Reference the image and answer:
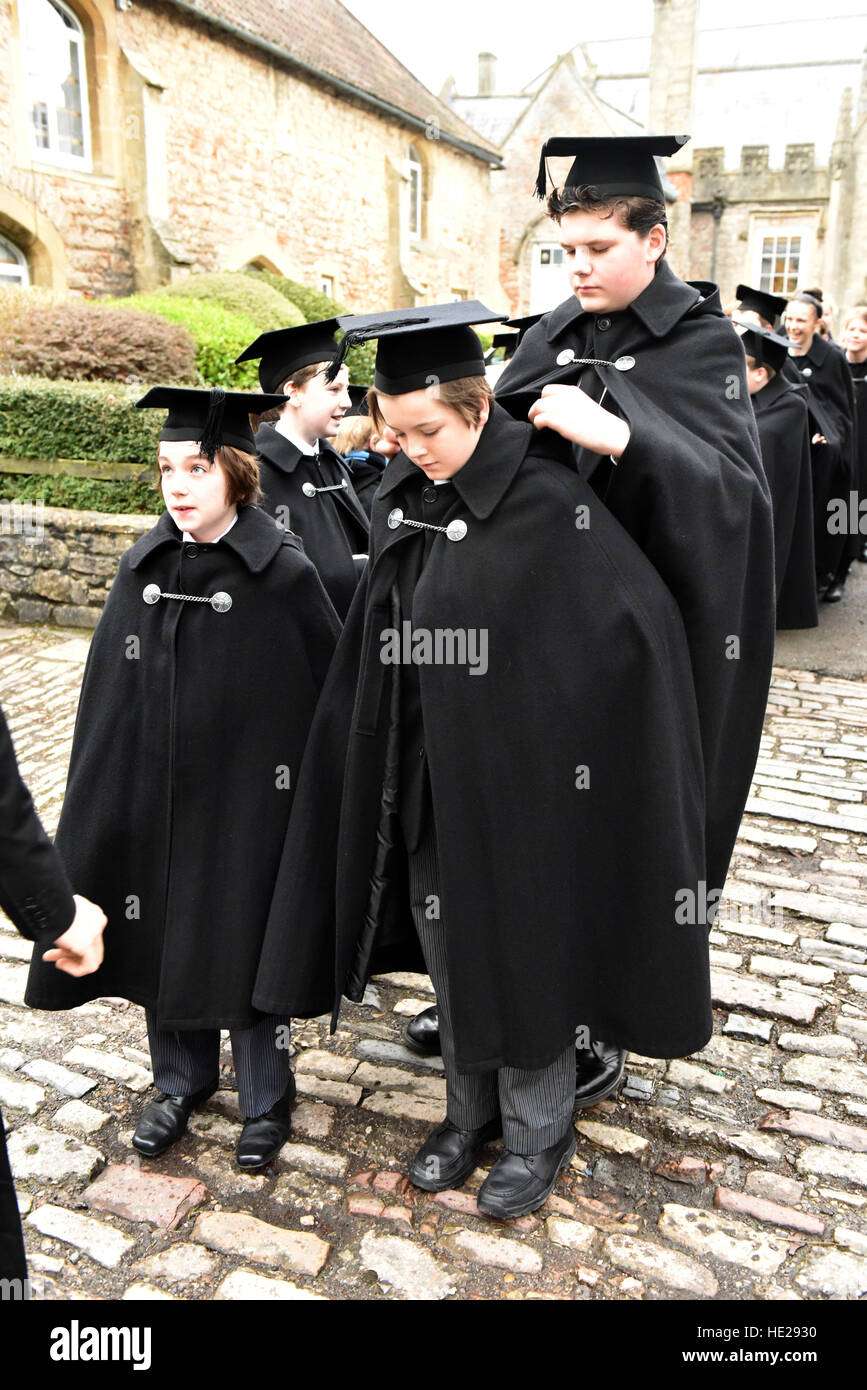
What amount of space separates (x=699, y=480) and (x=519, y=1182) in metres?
1.89

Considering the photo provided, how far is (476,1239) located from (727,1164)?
0.80m

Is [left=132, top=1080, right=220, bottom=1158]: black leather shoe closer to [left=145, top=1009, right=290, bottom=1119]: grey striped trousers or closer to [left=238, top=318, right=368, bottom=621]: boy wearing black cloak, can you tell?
[left=145, top=1009, right=290, bottom=1119]: grey striped trousers

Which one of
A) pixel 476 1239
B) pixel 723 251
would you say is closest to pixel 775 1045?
pixel 476 1239

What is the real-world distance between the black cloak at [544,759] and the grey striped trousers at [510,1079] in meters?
0.17

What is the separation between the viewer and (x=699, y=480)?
111 inches

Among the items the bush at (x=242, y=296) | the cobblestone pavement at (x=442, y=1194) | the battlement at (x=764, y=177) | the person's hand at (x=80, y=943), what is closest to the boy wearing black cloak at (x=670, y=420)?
the cobblestone pavement at (x=442, y=1194)

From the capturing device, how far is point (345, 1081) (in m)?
3.61

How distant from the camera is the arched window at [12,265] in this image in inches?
600

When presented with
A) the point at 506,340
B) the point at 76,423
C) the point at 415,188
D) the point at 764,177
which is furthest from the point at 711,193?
the point at 506,340

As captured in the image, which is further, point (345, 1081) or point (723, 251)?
point (723, 251)

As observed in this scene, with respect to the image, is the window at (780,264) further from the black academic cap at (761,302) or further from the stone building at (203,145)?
the black academic cap at (761,302)

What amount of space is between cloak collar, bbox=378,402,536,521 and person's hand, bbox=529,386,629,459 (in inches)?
2.5

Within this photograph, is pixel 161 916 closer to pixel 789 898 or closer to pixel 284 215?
pixel 789 898

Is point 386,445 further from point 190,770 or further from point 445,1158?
point 445,1158
